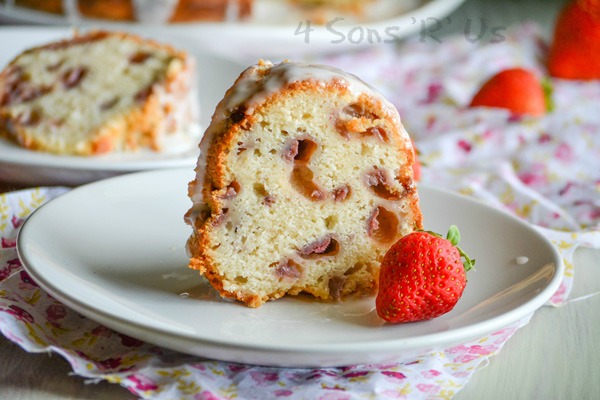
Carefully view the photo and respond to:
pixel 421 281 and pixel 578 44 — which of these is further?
pixel 578 44

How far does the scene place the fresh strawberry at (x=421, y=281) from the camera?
1611 millimetres

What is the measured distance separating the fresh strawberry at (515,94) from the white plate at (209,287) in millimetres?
1253

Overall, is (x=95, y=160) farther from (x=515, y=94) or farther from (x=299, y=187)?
(x=515, y=94)

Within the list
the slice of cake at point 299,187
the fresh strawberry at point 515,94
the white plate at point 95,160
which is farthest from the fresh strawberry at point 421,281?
the fresh strawberry at point 515,94

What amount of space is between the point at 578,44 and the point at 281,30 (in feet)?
4.61

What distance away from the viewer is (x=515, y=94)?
3367 millimetres

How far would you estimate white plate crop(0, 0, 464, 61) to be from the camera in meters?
3.76

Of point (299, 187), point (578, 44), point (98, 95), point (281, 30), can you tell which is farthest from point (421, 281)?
point (578, 44)

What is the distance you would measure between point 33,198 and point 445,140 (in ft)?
4.83

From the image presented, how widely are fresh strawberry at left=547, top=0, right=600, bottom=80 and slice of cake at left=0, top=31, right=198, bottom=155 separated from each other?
1.94m

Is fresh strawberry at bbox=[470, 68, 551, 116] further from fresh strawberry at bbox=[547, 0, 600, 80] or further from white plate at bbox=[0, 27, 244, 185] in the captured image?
white plate at bbox=[0, 27, 244, 185]

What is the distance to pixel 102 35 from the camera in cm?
305

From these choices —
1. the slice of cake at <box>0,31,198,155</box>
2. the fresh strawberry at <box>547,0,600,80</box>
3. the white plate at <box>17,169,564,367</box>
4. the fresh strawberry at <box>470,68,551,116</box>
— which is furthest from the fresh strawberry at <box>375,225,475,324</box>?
the fresh strawberry at <box>547,0,600,80</box>

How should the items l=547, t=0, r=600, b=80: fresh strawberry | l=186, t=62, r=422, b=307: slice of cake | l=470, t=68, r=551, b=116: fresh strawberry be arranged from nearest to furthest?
l=186, t=62, r=422, b=307: slice of cake → l=470, t=68, r=551, b=116: fresh strawberry → l=547, t=0, r=600, b=80: fresh strawberry
